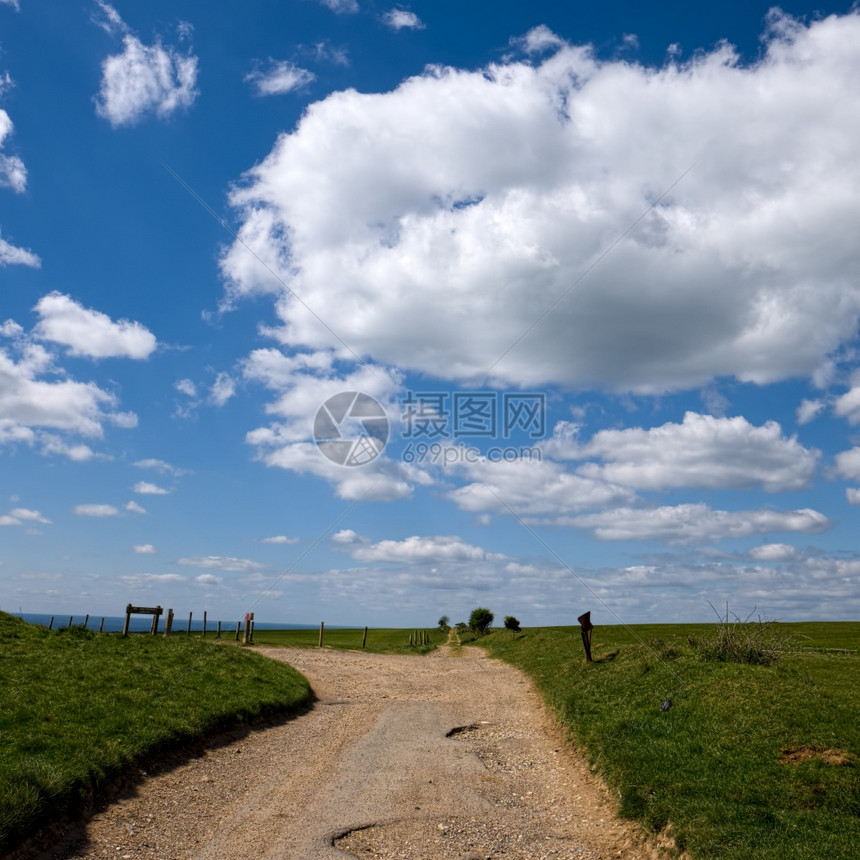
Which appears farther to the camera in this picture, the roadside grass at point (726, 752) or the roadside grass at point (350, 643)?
the roadside grass at point (350, 643)

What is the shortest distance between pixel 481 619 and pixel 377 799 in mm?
58071

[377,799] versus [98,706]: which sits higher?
[98,706]

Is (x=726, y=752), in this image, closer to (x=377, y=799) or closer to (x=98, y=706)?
(x=377, y=799)

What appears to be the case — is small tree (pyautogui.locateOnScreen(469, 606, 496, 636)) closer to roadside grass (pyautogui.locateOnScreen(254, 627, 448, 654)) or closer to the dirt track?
roadside grass (pyautogui.locateOnScreen(254, 627, 448, 654))

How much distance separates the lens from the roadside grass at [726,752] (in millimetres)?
7457

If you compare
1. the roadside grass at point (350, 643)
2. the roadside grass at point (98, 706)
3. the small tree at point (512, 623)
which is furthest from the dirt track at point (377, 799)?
the small tree at point (512, 623)

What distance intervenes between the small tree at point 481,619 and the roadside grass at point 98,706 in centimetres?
4581

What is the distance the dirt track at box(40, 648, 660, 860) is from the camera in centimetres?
786

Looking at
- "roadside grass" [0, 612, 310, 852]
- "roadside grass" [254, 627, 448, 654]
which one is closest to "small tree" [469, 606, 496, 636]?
"roadside grass" [254, 627, 448, 654]

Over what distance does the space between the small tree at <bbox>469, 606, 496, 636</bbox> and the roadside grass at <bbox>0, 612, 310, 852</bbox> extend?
1804 inches

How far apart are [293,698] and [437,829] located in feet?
33.1

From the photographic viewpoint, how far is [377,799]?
9.57 m

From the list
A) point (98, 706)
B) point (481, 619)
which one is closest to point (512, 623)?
point (481, 619)

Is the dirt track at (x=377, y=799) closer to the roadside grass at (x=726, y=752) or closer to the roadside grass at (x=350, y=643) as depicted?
the roadside grass at (x=726, y=752)
